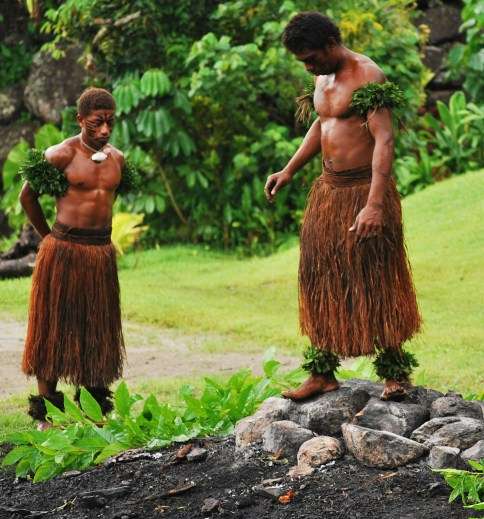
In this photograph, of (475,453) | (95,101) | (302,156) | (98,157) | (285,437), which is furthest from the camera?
(98,157)

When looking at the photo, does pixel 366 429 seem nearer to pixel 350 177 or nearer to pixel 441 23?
pixel 350 177

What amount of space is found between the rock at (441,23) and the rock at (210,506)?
11.7m

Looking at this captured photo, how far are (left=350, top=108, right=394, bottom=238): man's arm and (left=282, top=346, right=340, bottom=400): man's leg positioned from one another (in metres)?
0.55

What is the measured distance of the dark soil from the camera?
376 centimetres

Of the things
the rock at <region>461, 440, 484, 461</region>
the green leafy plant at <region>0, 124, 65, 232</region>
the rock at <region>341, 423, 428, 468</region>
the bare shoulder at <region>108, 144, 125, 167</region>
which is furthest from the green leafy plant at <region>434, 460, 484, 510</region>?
the green leafy plant at <region>0, 124, 65, 232</region>

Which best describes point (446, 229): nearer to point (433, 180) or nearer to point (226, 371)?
point (433, 180)

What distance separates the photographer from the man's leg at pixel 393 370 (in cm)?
439

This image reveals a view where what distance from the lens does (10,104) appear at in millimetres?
14539

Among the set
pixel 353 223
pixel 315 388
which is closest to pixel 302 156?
pixel 353 223

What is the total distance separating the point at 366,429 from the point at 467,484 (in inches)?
20.7

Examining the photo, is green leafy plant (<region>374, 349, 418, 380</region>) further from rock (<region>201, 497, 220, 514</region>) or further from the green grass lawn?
the green grass lawn

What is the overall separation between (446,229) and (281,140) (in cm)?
215

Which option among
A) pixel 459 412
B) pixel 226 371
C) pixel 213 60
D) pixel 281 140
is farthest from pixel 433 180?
pixel 459 412

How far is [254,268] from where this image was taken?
1093 cm
